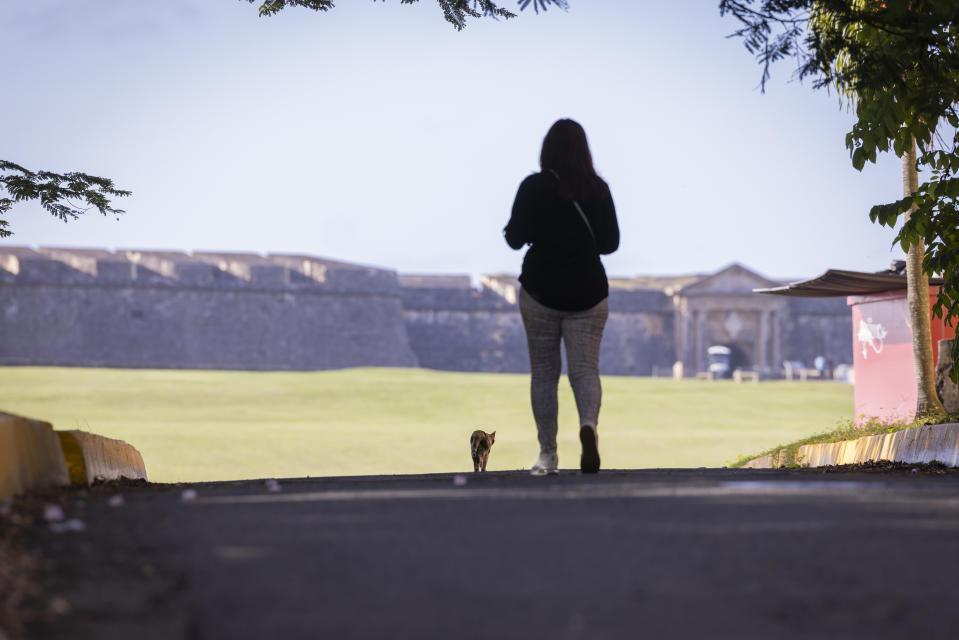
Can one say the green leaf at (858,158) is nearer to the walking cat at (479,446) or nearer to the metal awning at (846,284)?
the walking cat at (479,446)

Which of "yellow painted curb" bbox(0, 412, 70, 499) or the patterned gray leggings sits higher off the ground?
the patterned gray leggings

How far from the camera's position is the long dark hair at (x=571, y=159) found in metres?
5.61

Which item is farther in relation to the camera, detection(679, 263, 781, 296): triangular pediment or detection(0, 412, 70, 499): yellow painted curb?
detection(679, 263, 781, 296): triangular pediment

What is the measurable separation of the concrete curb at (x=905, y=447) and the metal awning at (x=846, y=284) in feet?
12.2

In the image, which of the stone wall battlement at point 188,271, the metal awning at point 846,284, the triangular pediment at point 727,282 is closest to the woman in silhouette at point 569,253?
the metal awning at point 846,284

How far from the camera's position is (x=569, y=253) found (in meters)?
5.67

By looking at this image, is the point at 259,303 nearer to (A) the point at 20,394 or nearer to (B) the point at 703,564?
(A) the point at 20,394

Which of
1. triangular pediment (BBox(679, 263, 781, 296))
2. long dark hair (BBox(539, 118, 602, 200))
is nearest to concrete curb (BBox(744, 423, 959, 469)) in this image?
long dark hair (BBox(539, 118, 602, 200))

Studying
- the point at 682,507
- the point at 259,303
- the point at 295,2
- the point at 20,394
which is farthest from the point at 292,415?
the point at 682,507

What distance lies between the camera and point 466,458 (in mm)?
27266

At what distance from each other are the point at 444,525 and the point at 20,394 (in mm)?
42977

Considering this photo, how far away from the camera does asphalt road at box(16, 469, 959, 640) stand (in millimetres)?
2336

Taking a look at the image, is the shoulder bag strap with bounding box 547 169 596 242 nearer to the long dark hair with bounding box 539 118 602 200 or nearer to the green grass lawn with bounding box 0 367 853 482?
the long dark hair with bounding box 539 118 602 200

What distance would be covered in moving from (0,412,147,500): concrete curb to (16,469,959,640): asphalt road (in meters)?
0.35
